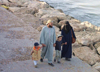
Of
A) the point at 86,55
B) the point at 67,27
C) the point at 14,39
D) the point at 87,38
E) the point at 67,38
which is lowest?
the point at 86,55

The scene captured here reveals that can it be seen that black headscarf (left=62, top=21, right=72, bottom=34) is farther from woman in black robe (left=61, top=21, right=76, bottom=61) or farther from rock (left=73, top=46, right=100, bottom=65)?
rock (left=73, top=46, right=100, bottom=65)

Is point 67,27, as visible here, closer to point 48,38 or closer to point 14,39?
point 48,38

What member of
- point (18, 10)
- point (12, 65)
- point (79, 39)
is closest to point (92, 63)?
point (79, 39)

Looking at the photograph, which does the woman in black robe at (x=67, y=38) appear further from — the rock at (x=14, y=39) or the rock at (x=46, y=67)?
the rock at (x=14, y=39)

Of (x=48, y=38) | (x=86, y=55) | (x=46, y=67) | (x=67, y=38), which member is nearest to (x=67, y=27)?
(x=67, y=38)

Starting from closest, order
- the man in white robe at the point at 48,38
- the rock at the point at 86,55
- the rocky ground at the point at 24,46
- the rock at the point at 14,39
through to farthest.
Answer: the man in white robe at the point at 48,38
the rocky ground at the point at 24,46
the rock at the point at 14,39
the rock at the point at 86,55

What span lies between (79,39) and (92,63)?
1.76m

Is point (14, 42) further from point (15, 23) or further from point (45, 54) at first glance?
point (15, 23)

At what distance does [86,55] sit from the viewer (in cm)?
522

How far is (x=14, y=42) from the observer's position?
17.1 feet

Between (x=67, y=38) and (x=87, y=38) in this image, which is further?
(x=87, y=38)

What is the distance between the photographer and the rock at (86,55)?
16.2 feet

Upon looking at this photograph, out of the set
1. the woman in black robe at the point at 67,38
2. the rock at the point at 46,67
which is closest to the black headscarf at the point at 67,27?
the woman in black robe at the point at 67,38

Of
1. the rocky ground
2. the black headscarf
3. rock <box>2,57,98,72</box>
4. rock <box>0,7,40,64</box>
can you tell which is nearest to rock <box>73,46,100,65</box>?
the rocky ground
